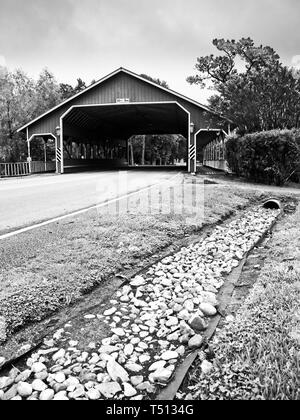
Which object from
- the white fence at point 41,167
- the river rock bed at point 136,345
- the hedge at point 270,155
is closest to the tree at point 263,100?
the hedge at point 270,155

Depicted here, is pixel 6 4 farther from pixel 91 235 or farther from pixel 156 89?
pixel 156 89

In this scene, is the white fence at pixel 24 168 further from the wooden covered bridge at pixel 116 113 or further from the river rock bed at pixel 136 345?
the river rock bed at pixel 136 345

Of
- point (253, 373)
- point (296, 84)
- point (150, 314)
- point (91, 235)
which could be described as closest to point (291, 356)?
point (253, 373)

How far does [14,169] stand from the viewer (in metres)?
20.7

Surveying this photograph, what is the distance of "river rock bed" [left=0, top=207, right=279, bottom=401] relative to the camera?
194 cm

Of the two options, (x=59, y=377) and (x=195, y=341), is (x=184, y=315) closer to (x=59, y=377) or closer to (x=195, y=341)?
(x=195, y=341)

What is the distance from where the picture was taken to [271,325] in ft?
7.67

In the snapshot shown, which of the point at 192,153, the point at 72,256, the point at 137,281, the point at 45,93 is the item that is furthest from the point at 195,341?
the point at 45,93

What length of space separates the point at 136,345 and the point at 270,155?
11.4 meters

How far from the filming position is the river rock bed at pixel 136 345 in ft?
6.36

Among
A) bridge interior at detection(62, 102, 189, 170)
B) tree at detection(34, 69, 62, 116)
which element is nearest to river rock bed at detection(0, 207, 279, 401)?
bridge interior at detection(62, 102, 189, 170)

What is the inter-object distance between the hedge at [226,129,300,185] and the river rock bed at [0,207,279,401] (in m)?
9.21

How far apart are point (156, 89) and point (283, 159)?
37.3 ft
